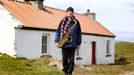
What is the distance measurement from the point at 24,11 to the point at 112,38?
1399 cm

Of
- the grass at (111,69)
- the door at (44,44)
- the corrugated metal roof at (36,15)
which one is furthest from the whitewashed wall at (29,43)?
the grass at (111,69)

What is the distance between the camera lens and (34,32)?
2784cm

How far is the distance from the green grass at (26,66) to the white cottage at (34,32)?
1273 mm

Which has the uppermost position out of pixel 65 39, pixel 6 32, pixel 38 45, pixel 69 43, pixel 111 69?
pixel 6 32

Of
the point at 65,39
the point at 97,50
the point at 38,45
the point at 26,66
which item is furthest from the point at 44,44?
the point at 65,39

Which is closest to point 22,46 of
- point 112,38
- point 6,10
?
point 6,10

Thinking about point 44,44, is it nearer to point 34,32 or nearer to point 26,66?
point 34,32

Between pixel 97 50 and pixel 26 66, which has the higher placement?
pixel 97 50

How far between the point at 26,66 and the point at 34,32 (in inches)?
201

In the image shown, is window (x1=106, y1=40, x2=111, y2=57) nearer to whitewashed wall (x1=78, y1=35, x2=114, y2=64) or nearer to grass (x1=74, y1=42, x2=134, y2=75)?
whitewashed wall (x1=78, y1=35, x2=114, y2=64)

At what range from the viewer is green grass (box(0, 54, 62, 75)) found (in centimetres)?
2055

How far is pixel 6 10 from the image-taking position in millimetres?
26953

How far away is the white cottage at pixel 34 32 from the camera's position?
26547mm

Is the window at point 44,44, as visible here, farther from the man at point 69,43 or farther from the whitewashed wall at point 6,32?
the man at point 69,43
